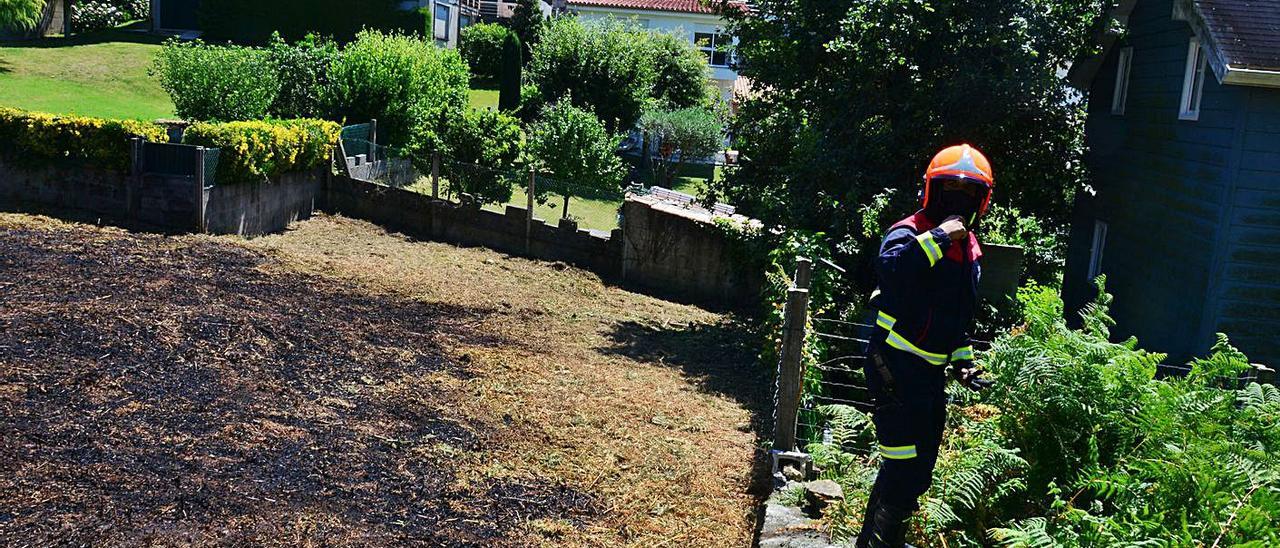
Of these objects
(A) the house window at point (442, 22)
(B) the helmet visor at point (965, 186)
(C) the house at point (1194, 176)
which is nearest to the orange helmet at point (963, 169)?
(B) the helmet visor at point (965, 186)

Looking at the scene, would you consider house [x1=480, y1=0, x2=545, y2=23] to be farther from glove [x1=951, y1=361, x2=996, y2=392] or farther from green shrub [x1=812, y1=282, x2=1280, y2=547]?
green shrub [x1=812, y1=282, x2=1280, y2=547]

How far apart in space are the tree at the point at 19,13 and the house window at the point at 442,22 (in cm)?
1369

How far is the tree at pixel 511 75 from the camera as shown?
128 feet

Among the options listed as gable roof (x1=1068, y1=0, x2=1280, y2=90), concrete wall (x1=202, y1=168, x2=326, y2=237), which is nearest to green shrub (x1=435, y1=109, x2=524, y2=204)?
concrete wall (x1=202, y1=168, x2=326, y2=237)

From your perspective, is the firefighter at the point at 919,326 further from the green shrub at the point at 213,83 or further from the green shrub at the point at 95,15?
the green shrub at the point at 95,15

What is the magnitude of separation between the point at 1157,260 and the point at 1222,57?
2.94 metres

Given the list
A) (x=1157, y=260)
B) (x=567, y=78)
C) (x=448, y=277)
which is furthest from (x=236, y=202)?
(x=567, y=78)

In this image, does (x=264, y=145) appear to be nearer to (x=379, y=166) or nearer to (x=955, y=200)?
(x=379, y=166)

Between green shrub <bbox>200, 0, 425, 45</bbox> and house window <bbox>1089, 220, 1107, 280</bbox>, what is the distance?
26.2 m

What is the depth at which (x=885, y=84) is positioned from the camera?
13633 millimetres

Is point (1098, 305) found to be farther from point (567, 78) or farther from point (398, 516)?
point (567, 78)

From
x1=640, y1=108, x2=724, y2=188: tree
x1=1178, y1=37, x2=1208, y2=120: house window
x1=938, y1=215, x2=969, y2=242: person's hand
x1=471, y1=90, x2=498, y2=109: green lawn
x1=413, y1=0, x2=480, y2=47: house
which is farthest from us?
x1=471, y1=90, x2=498, y2=109: green lawn

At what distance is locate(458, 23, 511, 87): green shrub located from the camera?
154 ft

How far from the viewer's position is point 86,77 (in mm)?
29719
